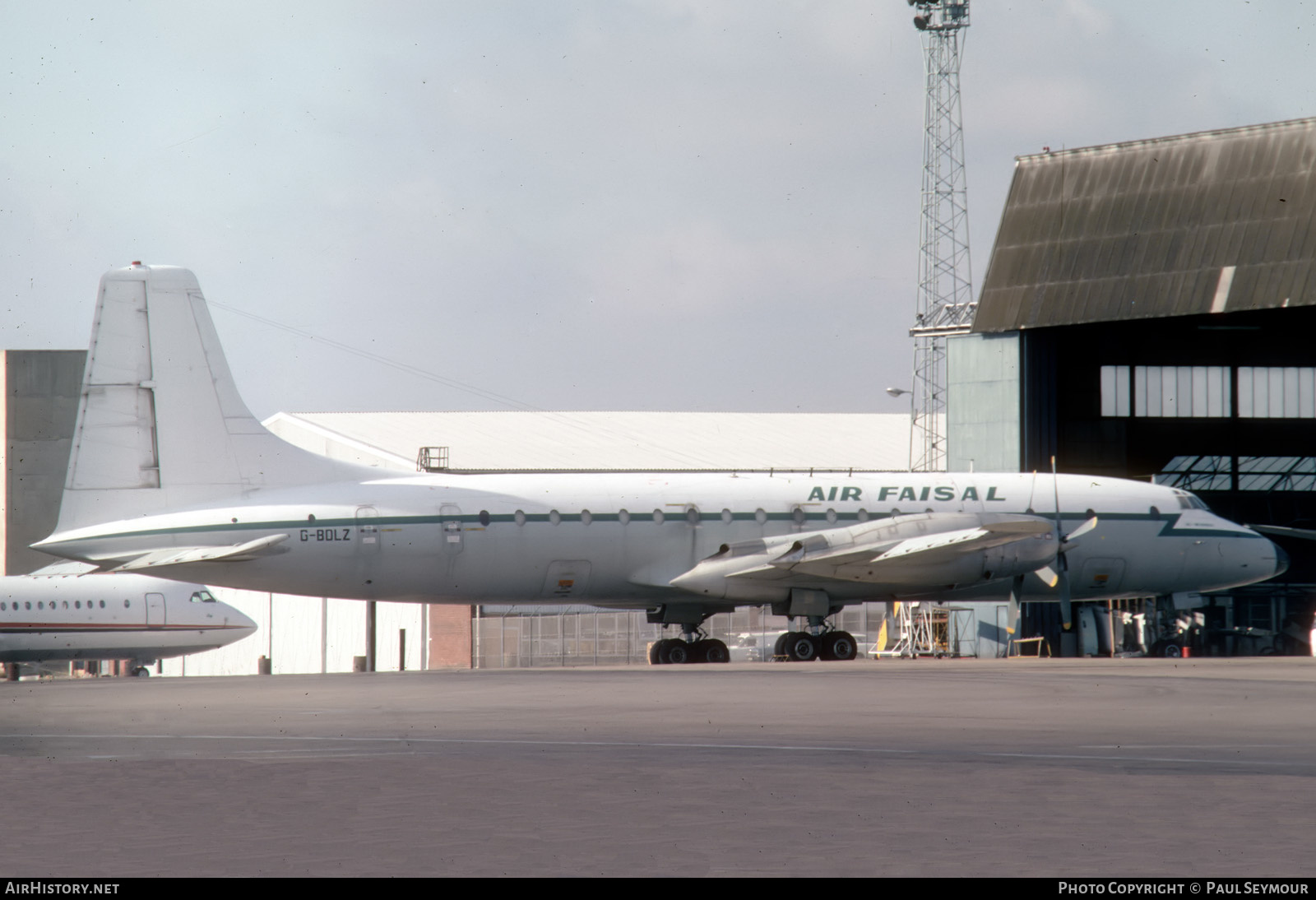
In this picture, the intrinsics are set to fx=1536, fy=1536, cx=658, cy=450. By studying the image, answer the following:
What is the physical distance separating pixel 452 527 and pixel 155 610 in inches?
→ 1217

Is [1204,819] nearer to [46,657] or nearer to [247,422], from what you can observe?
[247,422]

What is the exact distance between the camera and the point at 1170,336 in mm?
54281

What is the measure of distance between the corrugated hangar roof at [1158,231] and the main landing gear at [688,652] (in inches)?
643

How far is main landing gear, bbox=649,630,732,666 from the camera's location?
38.8 meters

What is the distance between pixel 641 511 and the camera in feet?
119

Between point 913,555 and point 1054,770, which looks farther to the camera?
point 913,555

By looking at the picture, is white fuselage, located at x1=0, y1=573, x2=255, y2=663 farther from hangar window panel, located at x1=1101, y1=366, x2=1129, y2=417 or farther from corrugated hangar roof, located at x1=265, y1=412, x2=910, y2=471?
hangar window panel, located at x1=1101, y1=366, x2=1129, y2=417

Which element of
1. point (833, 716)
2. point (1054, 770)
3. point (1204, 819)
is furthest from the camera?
point (833, 716)

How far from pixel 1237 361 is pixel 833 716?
1669 inches

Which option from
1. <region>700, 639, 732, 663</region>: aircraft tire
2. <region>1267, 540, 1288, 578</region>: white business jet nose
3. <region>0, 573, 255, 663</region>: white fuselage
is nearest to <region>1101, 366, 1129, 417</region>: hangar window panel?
<region>1267, 540, 1288, 578</region>: white business jet nose

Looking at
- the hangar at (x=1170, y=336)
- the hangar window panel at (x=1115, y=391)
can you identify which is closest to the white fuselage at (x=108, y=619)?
the hangar at (x=1170, y=336)

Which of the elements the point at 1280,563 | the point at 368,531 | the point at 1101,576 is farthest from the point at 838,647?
the point at 1280,563

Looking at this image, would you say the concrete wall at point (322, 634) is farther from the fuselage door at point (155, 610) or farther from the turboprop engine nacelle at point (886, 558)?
the turboprop engine nacelle at point (886, 558)
